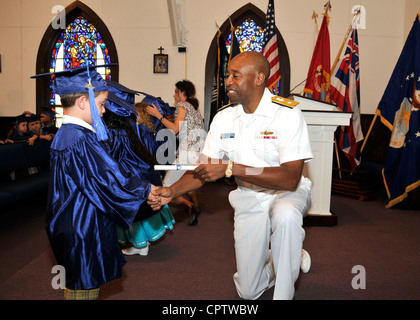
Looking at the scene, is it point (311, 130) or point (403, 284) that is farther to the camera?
point (311, 130)

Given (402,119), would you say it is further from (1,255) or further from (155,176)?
(1,255)

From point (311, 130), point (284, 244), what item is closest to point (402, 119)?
point (311, 130)

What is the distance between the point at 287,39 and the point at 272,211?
6034 millimetres

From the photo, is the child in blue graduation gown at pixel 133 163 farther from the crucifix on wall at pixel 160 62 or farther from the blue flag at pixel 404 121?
the crucifix on wall at pixel 160 62

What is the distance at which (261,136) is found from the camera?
2564mm

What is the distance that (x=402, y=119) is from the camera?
557cm

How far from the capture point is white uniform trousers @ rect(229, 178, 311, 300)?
7.06 feet

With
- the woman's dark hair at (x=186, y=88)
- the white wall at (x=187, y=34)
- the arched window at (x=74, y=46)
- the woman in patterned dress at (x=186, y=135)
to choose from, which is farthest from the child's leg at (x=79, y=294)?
the arched window at (x=74, y=46)

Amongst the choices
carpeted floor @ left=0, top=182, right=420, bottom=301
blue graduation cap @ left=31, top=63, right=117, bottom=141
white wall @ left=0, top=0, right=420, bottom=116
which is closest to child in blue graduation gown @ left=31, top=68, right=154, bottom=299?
blue graduation cap @ left=31, top=63, right=117, bottom=141

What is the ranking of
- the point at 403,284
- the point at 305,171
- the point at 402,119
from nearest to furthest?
the point at 403,284
the point at 305,171
the point at 402,119

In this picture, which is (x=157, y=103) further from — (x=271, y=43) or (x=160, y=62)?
(x=160, y=62)

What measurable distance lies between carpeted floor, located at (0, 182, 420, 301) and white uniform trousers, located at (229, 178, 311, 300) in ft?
0.58

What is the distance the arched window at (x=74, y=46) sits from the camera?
7.74 meters

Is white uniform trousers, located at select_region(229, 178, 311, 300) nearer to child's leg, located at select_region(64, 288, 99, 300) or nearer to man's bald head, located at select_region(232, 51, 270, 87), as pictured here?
man's bald head, located at select_region(232, 51, 270, 87)
